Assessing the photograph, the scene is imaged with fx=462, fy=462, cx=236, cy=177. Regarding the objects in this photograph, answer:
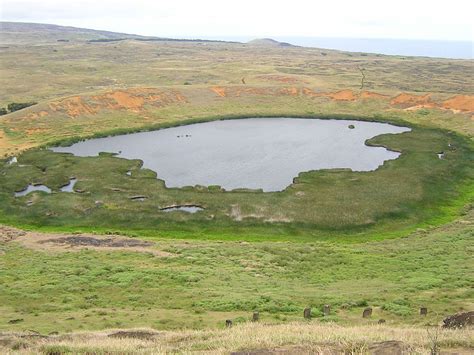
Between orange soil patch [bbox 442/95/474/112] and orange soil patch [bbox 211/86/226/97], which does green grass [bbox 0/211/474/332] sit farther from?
orange soil patch [bbox 211/86/226/97]

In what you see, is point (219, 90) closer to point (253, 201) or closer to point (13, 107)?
point (13, 107)

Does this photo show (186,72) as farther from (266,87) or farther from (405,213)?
(405,213)

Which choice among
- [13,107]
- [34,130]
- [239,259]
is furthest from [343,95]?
[239,259]

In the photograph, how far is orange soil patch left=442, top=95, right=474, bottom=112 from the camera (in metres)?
90.8

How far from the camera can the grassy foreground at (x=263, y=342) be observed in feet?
49.9

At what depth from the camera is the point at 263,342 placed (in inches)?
629

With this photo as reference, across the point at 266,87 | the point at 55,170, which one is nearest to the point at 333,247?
the point at 55,170

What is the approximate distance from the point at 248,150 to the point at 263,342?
5776 centimetres

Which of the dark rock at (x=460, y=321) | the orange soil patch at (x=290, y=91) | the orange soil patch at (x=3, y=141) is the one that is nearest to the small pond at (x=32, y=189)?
the orange soil patch at (x=3, y=141)

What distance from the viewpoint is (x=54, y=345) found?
16.6 m

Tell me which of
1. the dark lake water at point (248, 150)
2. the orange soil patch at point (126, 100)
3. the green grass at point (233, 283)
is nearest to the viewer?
the green grass at point (233, 283)

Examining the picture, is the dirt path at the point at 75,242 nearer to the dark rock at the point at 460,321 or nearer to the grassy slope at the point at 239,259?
the grassy slope at the point at 239,259

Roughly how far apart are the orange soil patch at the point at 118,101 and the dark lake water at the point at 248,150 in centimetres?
1271

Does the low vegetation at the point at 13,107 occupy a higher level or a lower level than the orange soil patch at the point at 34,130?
higher
